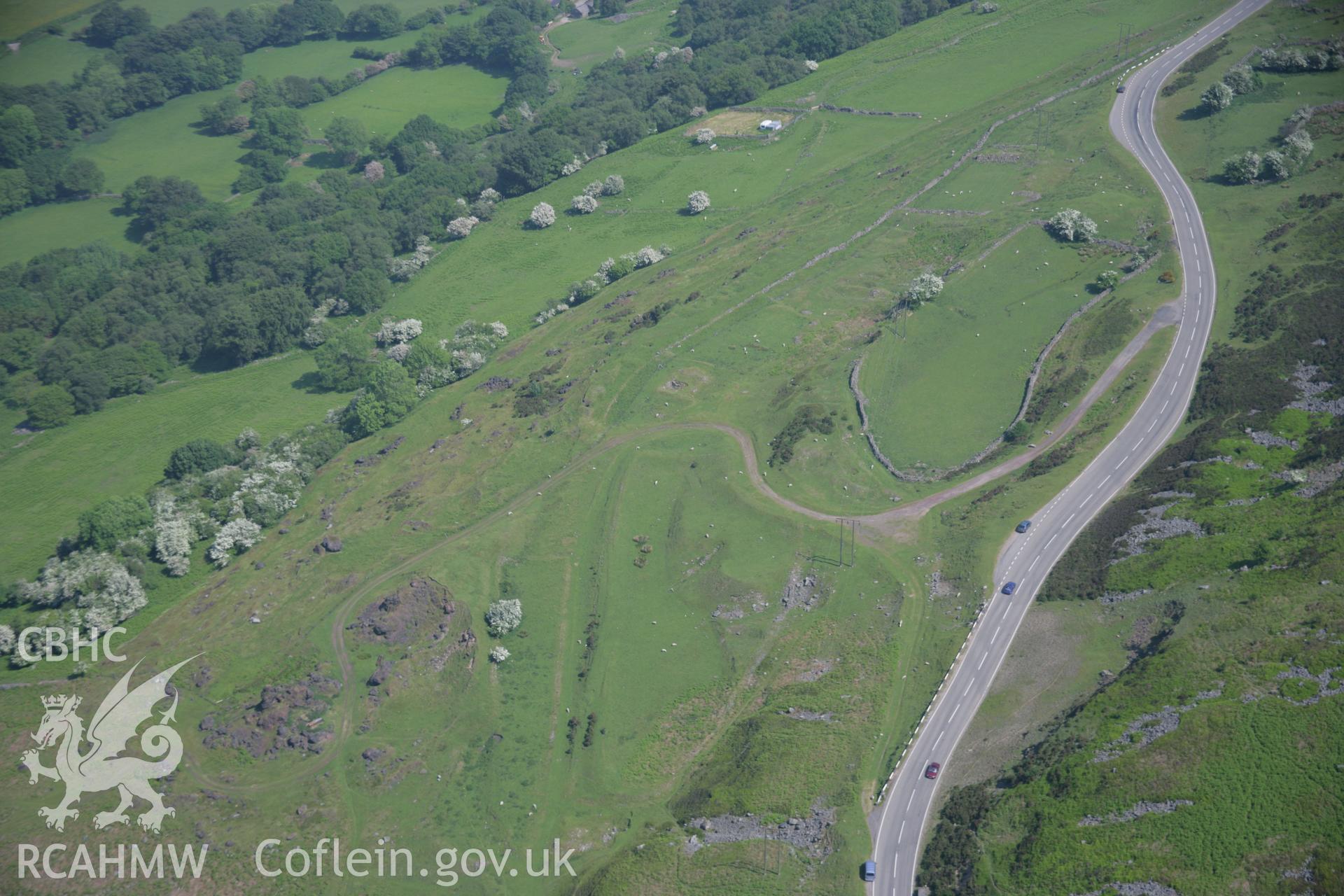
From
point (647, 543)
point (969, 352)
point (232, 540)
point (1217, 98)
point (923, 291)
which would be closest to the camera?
point (647, 543)

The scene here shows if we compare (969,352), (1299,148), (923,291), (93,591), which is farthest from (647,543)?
(1299,148)

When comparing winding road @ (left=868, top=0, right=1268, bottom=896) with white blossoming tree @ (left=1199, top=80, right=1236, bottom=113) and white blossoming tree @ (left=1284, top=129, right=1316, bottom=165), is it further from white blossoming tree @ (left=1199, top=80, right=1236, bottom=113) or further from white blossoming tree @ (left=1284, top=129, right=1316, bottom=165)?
white blossoming tree @ (left=1199, top=80, right=1236, bottom=113)

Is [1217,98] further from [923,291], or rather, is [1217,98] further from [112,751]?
[112,751]

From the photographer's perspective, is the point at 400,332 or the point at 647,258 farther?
the point at 647,258

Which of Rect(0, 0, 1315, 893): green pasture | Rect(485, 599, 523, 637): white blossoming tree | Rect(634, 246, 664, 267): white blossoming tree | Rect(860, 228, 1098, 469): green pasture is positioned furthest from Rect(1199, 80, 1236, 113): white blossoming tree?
Rect(485, 599, 523, 637): white blossoming tree

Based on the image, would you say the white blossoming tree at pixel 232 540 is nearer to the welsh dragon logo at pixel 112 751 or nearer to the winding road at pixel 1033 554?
the welsh dragon logo at pixel 112 751
